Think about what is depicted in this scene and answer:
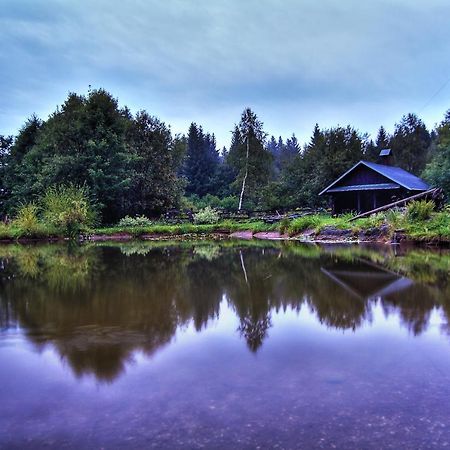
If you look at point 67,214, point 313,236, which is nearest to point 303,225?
point 313,236

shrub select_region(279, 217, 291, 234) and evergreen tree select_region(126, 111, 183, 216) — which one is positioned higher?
evergreen tree select_region(126, 111, 183, 216)

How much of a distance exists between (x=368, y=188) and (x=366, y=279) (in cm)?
2146

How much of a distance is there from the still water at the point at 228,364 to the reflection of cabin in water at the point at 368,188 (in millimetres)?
20848

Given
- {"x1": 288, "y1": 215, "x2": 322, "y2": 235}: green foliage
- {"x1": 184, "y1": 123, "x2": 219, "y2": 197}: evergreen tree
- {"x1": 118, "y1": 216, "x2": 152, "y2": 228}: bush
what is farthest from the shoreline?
{"x1": 184, "y1": 123, "x2": 219, "y2": 197}: evergreen tree

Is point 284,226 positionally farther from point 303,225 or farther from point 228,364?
point 228,364

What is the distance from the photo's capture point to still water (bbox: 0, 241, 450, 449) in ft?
11.2

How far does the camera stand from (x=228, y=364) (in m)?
4.91

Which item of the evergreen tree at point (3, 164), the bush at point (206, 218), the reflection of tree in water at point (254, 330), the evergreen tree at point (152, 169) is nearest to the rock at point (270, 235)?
the bush at point (206, 218)

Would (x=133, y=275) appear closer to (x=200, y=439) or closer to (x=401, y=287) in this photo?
(x=401, y=287)

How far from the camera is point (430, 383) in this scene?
424cm

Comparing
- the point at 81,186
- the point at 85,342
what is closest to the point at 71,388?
the point at 85,342

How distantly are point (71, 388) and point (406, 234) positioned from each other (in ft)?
59.7

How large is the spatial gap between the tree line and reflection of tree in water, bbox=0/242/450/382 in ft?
69.5

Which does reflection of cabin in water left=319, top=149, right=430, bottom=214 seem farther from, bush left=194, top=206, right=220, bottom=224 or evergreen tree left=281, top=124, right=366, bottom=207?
bush left=194, top=206, right=220, bottom=224
